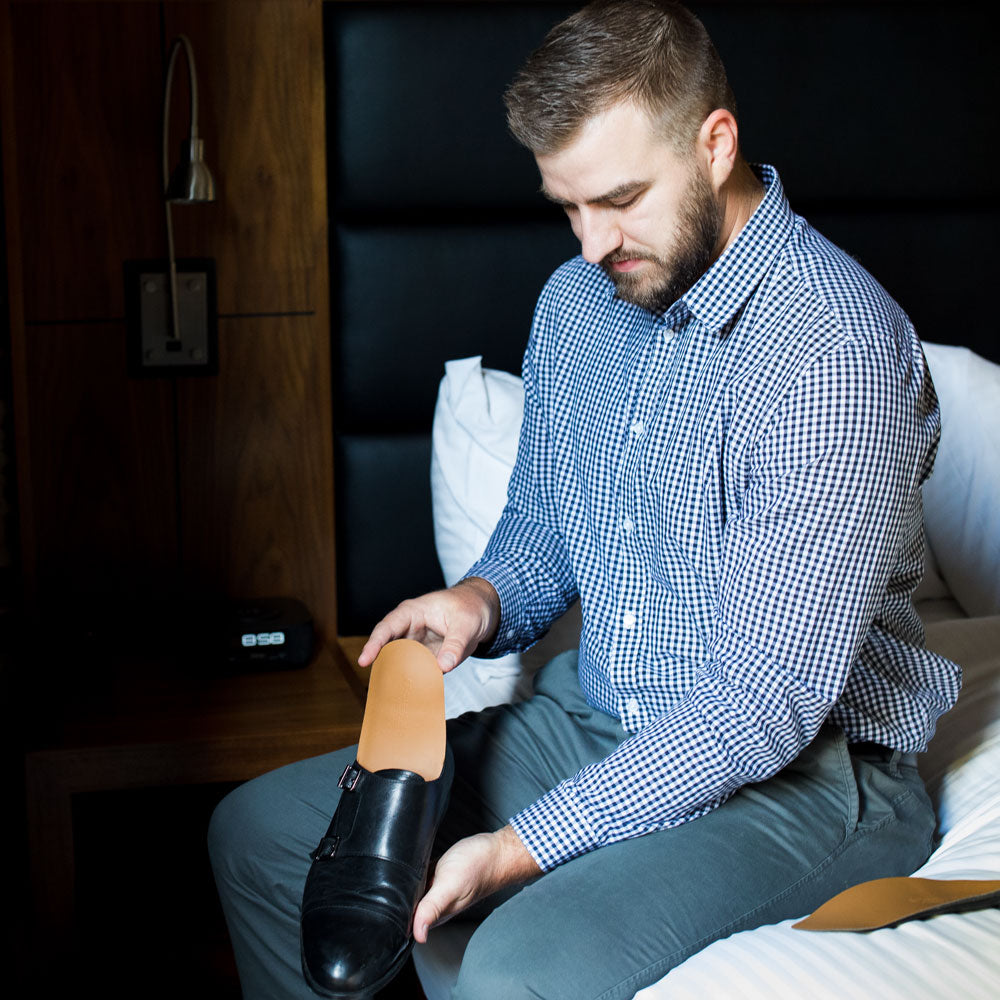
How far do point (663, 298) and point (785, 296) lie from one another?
0.12 meters

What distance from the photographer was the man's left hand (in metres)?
0.97

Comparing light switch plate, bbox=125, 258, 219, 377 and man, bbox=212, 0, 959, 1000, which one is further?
light switch plate, bbox=125, 258, 219, 377

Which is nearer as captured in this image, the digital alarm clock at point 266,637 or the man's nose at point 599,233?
the man's nose at point 599,233

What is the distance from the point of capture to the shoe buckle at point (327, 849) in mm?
1035

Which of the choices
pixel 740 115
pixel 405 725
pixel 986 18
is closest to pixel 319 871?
pixel 405 725

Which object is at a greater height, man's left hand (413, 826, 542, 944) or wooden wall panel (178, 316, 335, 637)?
wooden wall panel (178, 316, 335, 637)

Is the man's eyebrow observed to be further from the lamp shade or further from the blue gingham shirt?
the lamp shade

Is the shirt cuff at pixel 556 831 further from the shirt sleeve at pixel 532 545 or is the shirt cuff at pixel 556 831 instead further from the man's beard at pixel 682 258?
the man's beard at pixel 682 258

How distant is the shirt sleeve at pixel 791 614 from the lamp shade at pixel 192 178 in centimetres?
84

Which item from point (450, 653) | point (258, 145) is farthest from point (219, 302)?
point (450, 653)

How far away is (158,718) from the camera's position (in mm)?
1528

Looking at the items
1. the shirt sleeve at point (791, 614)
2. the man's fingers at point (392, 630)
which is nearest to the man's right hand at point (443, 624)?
the man's fingers at point (392, 630)

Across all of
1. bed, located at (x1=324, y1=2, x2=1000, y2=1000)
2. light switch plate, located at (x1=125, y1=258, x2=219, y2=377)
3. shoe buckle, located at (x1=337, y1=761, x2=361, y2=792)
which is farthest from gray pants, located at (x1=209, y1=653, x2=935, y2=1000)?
light switch plate, located at (x1=125, y1=258, x2=219, y2=377)

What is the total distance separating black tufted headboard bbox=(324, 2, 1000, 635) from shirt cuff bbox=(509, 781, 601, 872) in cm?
88
